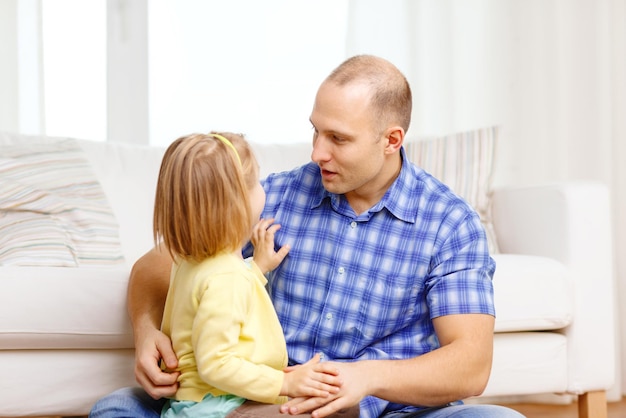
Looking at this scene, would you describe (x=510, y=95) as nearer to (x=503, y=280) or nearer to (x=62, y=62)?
(x=503, y=280)

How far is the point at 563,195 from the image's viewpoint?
2443 millimetres

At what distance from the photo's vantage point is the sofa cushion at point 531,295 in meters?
2.23

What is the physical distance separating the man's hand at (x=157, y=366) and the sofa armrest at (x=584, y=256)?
4.21ft

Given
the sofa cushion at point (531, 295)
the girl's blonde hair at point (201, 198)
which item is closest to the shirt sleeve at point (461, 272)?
the girl's blonde hair at point (201, 198)

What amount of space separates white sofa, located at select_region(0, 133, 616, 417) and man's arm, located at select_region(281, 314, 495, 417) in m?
0.76

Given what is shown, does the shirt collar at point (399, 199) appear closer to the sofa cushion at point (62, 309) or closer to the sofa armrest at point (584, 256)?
the sofa cushion at point (62, 309)

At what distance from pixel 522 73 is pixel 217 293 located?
8.03 feet

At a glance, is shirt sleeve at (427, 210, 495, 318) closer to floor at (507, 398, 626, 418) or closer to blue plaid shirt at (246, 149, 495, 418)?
blue plaid shirt at (246, 149, 495, 418)

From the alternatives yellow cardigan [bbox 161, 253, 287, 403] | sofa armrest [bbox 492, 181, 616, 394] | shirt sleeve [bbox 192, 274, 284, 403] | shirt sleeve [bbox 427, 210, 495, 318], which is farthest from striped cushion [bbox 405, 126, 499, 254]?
shirt sleeve [bbox 192, 274, 284, 403]

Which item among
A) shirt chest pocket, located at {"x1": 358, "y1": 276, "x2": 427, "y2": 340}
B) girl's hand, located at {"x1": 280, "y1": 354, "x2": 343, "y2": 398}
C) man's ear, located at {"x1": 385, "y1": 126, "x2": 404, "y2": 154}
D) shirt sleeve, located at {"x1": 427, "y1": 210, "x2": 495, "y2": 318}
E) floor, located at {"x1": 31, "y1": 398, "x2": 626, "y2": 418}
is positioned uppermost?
man's ear, located at {"x1": 385, "y1": 126, "x2": 404, "y2": 154}

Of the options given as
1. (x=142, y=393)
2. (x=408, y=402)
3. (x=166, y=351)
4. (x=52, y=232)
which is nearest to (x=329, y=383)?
(x=408, y=402)

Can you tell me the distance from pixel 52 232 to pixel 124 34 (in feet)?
4.70

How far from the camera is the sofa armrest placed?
2342 mm

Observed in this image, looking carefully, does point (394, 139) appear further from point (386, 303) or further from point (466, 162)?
point (466, 162)
